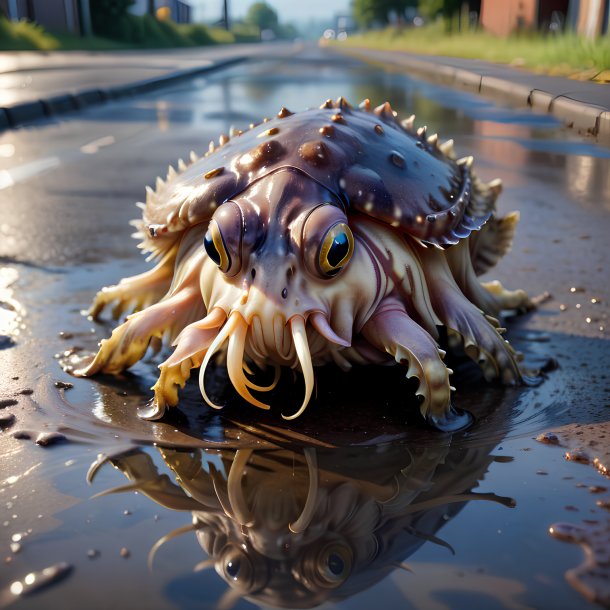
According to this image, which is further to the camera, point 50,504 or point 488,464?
point 488,464

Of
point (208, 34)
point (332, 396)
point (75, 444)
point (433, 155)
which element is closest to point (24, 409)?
point (75, 444)

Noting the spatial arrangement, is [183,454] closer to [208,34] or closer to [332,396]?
[332,396]

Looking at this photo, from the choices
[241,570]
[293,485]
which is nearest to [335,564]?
[241,570]

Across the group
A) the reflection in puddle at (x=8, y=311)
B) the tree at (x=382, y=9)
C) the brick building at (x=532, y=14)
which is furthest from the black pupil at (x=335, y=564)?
the tree at (x=382, y=9)

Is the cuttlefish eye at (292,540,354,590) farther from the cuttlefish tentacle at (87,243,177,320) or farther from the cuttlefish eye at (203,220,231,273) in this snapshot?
the cuttlefish tentacle at (87,243,177,320)

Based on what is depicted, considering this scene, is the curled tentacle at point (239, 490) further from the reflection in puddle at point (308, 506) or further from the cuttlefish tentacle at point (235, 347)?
the cuttlefish tentacle at point (235, 347)

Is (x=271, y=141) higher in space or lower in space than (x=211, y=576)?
higher

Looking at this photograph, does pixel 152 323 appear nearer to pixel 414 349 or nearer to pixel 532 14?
pixel 414 349

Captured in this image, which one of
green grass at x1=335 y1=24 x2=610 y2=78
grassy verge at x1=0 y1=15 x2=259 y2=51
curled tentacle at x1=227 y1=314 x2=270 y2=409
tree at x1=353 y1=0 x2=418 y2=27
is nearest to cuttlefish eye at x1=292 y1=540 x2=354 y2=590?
curled tentacle at x1=227 y1=314 x2=270 y2=409
